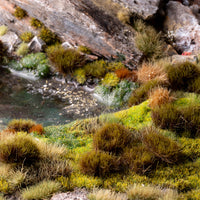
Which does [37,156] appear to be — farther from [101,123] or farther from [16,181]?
[101,123]

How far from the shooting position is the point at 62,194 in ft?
15.5

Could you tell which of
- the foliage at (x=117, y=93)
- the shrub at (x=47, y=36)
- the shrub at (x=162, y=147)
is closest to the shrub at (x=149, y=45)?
the foliage at (x=117, y=93)

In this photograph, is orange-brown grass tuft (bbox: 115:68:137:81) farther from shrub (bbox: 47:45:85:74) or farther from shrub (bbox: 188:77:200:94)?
shrub (bbox: 188:77:200:94)

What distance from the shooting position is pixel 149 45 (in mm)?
11859

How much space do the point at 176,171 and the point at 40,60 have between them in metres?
9.24

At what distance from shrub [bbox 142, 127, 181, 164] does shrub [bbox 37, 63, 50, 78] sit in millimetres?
7395

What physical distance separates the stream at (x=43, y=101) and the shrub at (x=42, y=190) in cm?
391

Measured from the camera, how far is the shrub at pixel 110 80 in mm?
10883

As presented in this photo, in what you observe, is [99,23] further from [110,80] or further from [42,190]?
[42,190]

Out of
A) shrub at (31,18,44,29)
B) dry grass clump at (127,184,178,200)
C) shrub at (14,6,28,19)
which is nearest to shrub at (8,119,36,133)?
dry grass clump at (127,184,178,200)

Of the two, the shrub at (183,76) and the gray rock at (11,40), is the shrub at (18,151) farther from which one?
the gray rock at (11,40)

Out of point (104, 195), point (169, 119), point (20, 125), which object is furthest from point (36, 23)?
point (104, 195)

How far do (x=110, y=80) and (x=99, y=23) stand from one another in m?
2.98

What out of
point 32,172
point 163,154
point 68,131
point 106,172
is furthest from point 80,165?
point 68,131
